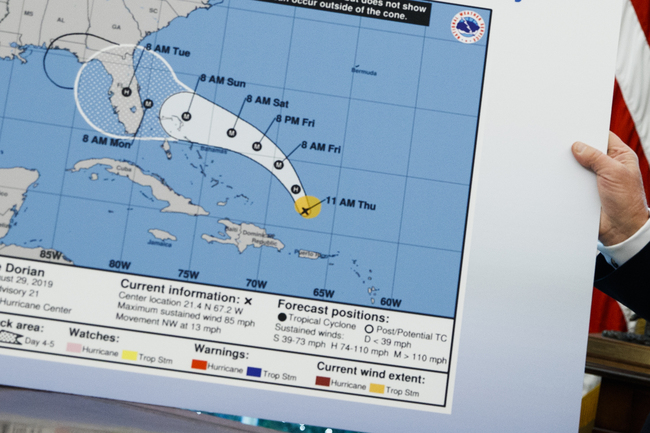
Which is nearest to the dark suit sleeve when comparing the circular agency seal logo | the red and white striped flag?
the circular agency seal logo

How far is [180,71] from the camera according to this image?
43.7 inches

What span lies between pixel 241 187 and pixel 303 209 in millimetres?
146

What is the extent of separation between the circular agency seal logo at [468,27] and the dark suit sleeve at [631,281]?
0.66 m

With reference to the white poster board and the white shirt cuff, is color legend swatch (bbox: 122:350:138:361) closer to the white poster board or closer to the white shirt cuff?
the white poster board

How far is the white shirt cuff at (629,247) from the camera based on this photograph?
1201 millimetres

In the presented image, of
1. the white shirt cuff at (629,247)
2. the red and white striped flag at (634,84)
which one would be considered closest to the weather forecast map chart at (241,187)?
the white shirt cuff at (629,247)

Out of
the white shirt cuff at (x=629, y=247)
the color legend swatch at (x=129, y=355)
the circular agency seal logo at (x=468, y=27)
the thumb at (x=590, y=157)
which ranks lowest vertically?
the color legend swatch at (x=129, y=355)

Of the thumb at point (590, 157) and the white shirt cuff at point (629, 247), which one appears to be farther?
the white shirt cuff at point (629, 247)

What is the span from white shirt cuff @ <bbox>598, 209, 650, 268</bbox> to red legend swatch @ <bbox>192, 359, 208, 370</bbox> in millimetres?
A: 1000

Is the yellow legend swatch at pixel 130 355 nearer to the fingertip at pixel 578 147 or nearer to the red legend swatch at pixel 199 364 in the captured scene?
the red legend swatch at pixel 199 364

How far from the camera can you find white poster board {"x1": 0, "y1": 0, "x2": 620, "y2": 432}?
3.52 ft

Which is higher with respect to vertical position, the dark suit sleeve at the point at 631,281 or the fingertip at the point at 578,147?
the fingertip at the point at 578,147

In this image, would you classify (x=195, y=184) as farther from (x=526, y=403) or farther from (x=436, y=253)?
(x=526, y=403)

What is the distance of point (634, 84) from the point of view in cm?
266
